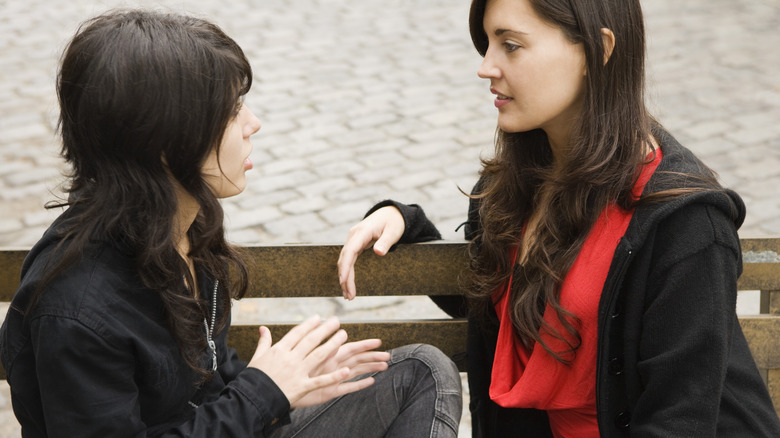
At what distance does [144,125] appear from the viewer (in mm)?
1897

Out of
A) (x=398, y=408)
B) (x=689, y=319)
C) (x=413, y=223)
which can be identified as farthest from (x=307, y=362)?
(x=689, y=319)

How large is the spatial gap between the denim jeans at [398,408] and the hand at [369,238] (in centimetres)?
27

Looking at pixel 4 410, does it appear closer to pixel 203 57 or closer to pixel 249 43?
pixel 203 57

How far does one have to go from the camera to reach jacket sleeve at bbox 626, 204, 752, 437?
206 cm

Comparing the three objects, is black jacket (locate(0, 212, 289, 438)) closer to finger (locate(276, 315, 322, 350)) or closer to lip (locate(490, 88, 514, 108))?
finger (locate(276, 315, 322, 350))

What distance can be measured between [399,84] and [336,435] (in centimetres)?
536

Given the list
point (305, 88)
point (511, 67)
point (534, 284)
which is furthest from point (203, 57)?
point (305, 88)

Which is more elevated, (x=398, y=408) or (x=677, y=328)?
(x=677, y=328)

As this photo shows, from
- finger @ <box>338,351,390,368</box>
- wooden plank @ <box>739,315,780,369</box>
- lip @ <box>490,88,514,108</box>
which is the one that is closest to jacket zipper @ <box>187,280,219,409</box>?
finger @ <box>338,351,390,368</box>

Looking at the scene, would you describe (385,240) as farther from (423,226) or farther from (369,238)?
(423,226)

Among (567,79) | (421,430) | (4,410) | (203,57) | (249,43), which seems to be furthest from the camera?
(249,43)

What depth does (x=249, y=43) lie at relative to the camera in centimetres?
840

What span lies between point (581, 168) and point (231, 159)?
34.0 inches

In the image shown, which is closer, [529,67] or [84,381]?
[84,381]
